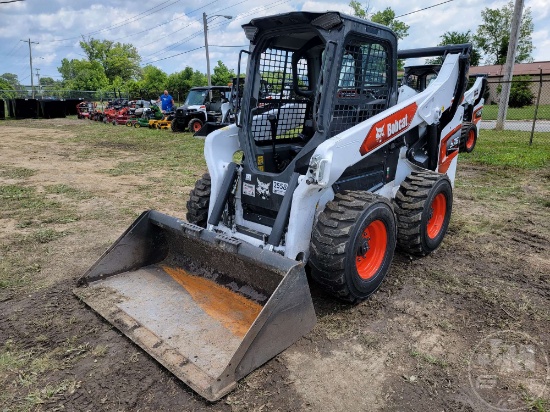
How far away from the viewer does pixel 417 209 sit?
4184mm

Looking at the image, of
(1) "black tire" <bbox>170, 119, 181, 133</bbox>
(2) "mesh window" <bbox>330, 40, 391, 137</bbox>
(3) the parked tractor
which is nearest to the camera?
(2) "mesh window" <bbox>330, 40, 391, 137</bbox>

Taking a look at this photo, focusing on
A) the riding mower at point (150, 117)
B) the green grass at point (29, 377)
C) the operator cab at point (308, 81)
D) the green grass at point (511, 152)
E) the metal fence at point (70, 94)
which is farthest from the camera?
the metal fence at point (70, 94)

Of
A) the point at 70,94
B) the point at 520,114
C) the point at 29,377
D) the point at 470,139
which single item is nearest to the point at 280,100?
the point at 29,377

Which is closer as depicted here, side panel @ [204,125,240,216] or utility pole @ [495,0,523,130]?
side panel @ [204,125,240,216]

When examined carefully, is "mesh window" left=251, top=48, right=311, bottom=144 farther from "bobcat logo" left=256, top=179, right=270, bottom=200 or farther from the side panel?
"bobcat logo" left=256, top=179, right=270, bottom=200

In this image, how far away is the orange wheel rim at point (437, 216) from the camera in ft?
15.4

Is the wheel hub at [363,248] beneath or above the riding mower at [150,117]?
beneath

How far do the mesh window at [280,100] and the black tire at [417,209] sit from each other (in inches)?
48.1

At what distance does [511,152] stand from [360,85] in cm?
885

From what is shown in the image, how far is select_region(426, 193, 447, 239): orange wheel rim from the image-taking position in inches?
184

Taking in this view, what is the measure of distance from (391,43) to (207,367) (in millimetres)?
3167

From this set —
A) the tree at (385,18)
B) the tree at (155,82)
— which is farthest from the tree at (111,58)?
the tree at (385,18)

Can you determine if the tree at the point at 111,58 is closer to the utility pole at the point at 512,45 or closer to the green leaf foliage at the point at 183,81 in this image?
the green leaf foliage at the point at 183,81
